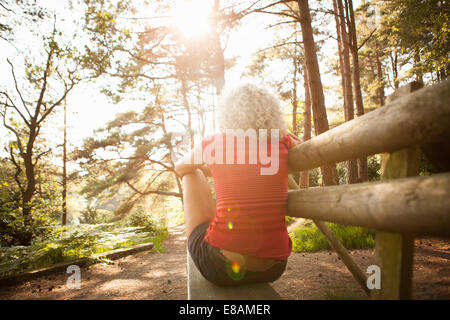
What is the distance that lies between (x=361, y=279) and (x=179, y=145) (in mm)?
12181

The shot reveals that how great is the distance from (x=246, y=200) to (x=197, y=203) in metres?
0.57

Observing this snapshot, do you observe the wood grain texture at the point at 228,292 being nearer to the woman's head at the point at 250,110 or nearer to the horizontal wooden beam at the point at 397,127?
the horizontal wooden beam at the point at 397,127

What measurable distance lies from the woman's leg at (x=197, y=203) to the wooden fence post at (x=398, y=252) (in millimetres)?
1174

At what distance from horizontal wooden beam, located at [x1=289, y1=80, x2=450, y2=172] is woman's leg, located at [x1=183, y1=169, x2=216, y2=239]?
97 centimetres

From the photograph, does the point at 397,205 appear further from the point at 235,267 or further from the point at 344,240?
the point at 344,240

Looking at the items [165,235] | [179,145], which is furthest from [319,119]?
[179,145]

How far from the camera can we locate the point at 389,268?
102 cm

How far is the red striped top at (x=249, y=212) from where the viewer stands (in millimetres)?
1425

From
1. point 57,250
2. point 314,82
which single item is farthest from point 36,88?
point 314,82

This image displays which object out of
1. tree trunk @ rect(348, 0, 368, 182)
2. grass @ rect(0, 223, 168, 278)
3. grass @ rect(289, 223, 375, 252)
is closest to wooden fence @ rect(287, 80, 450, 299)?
grass @ rect(289, 223, 375, 252)

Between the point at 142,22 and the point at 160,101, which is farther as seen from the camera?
the point at 160,101

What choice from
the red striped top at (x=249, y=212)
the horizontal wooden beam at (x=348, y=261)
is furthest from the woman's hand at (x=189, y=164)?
the horizontal wooden beam at (x=348, y=261)

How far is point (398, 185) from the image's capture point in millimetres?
888
